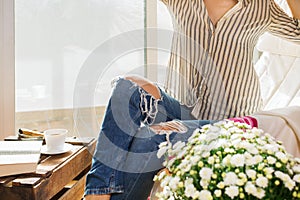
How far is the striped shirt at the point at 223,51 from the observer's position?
147cm

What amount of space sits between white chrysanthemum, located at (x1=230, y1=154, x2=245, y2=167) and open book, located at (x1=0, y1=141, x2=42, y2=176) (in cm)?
72

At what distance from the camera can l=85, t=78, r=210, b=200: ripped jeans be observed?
3.68 ft

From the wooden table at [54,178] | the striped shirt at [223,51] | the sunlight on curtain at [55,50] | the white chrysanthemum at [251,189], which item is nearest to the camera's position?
the white chrysanthemum at [251,189]

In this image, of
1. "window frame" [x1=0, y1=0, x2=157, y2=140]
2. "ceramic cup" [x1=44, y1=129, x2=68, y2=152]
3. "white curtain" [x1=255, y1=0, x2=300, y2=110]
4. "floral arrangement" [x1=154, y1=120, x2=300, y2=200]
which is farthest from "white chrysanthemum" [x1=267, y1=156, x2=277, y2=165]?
"window frame" [x1=0, y1=0, x2=157, y2=140]

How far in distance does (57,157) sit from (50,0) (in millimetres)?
1057

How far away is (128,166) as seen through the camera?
3.74 ft

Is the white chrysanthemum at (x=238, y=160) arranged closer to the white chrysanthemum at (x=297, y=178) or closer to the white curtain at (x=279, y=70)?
the white chrysanthemum at (x=297, y=178)

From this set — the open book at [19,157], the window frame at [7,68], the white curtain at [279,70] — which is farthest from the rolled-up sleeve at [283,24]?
the window frame at [7,68]

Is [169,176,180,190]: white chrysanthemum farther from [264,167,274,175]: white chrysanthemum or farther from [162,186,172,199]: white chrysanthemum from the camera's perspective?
[264,167,274,175]: white chrysanthemum

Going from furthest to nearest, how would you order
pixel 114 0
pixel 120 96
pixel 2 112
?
pixel 114 0, pixel 2 112, pixel 120 96

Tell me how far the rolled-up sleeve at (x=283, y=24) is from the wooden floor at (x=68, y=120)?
112cm

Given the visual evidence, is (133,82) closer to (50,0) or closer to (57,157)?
(57,157)

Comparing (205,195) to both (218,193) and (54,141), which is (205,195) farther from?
(54,141)

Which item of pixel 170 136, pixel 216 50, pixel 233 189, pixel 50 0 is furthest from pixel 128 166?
pixel 50 0
